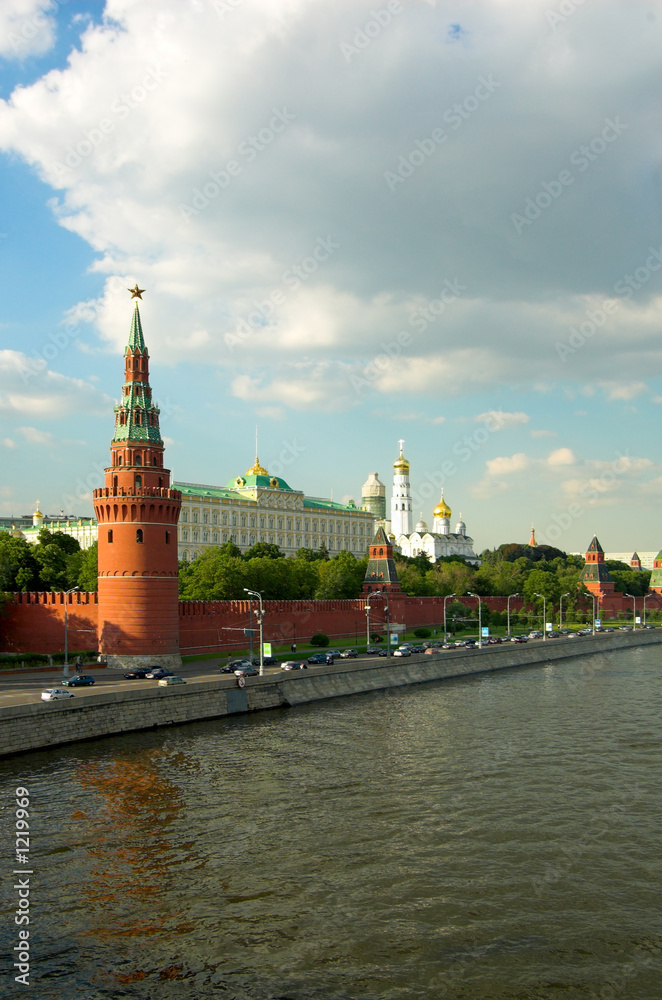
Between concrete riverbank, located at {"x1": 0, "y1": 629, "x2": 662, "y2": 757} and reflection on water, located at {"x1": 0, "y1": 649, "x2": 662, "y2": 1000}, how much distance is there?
121 cm

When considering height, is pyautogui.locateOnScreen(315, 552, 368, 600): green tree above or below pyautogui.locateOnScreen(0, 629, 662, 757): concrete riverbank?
above

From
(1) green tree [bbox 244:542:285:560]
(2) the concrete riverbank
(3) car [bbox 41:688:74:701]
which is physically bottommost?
(2) the concrete riverbank

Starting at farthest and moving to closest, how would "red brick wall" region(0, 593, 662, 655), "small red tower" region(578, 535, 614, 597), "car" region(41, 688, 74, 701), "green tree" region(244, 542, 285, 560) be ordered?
"small red tower" region(578, 535, 614, 597) → "green tree" region(244, 542, 285, 560) → "red brick wall" region(0, 593, 662, 655) → "car" region(41, 688, 74, 701)

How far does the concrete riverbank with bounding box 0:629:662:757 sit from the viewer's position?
35.8 m

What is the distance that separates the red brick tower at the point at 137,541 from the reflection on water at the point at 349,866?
58.8ft

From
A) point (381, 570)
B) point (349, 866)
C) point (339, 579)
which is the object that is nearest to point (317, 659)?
point (339, 579)

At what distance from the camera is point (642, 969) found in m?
16.9

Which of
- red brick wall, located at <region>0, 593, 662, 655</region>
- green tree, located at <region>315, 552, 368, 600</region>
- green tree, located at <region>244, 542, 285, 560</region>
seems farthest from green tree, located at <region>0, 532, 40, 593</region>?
green tree, located at <region>244, 542, 285, 560</region>

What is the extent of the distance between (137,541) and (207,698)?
51.5ft

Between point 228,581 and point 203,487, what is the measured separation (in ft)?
226

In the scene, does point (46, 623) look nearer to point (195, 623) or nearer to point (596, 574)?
point (195, 623)

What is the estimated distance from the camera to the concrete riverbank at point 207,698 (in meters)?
35.8

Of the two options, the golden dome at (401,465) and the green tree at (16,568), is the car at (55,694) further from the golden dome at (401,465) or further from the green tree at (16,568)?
the golden dome at (401,465)

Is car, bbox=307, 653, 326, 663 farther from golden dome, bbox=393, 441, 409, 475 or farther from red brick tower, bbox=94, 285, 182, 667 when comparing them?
golden dome, bbox=393, 441, 409, 475
